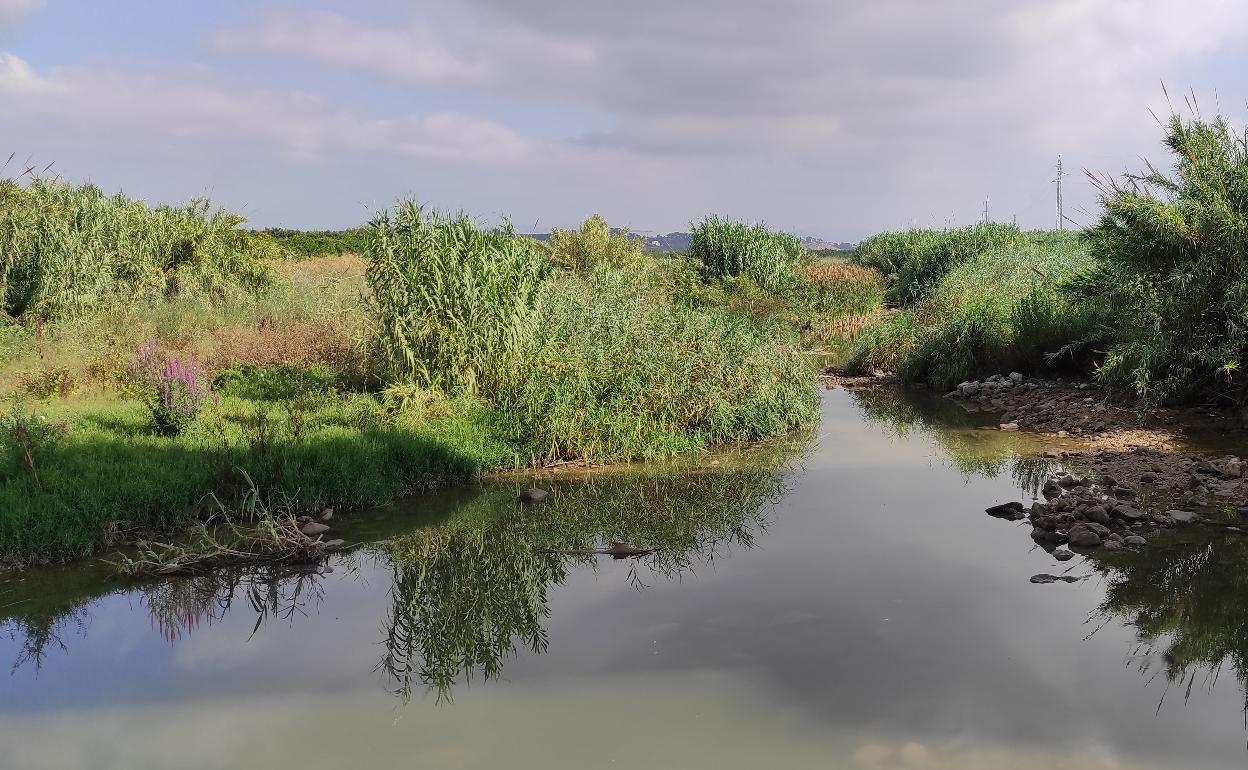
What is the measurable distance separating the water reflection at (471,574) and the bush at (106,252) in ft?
30.7

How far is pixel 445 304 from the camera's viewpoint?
1022 centimetres

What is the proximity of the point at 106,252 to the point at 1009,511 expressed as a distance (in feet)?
48.3

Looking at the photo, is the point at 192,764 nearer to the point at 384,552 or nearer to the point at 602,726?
the point at 602,726

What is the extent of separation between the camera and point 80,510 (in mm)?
7113

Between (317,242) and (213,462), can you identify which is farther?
(317,242)

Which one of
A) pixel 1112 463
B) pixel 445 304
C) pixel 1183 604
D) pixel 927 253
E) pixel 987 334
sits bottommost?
pixel 1183 604

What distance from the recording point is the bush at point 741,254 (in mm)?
24172

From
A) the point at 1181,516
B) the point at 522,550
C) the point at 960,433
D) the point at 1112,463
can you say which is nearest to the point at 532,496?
the point at 522,550

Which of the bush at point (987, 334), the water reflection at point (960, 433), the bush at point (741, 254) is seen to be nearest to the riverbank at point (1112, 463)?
the water reflection at point (960, 433)

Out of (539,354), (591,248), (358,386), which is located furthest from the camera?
(591,248)

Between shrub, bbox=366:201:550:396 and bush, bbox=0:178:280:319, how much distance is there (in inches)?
276

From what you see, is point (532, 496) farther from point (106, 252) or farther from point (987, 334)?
point (106, 252)

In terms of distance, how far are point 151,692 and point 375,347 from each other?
20.0 feet

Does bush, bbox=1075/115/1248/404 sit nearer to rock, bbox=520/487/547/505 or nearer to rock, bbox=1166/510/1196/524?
rock, bbox=1166/510/1196/524
